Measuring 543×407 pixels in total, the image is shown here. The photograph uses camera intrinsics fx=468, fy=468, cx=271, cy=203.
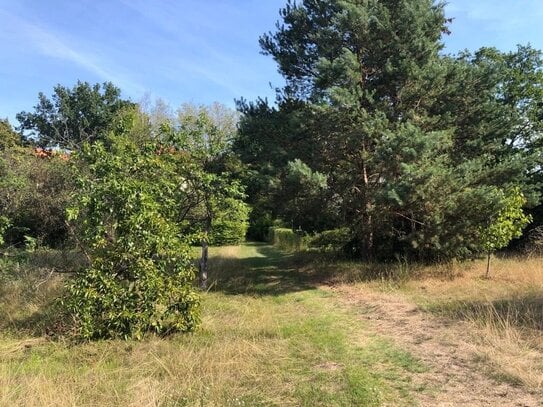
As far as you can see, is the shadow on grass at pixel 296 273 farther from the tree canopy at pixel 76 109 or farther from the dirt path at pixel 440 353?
the tree canopy at pixel 76 109

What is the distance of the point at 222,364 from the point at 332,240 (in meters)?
13.5

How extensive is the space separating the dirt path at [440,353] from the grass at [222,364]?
0.25m

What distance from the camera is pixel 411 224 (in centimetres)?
1480

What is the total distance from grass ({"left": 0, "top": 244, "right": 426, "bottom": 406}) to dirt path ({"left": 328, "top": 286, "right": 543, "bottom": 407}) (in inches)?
9.7

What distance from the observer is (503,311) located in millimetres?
8367

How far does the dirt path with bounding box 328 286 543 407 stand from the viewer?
4941mm

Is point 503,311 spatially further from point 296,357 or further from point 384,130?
point 384,130

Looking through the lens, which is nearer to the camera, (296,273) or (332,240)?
(296,273)

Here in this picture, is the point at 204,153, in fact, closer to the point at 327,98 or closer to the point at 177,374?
the point at 327,98

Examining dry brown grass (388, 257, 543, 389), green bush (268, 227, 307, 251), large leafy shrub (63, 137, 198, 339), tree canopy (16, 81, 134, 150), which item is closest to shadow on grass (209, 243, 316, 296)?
dry brown grass (388, 257, 543, 389)

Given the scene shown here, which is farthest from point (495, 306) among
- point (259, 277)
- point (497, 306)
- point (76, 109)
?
point (76, 109)

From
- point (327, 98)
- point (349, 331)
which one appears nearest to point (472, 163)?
point (327, 98)

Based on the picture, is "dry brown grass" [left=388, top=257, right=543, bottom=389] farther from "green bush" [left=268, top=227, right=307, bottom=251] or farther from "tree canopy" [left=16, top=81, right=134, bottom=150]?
"tree canopy" [left=16, top=81, right=134, bottom=150]

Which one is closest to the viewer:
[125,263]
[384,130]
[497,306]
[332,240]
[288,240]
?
[125,263]
